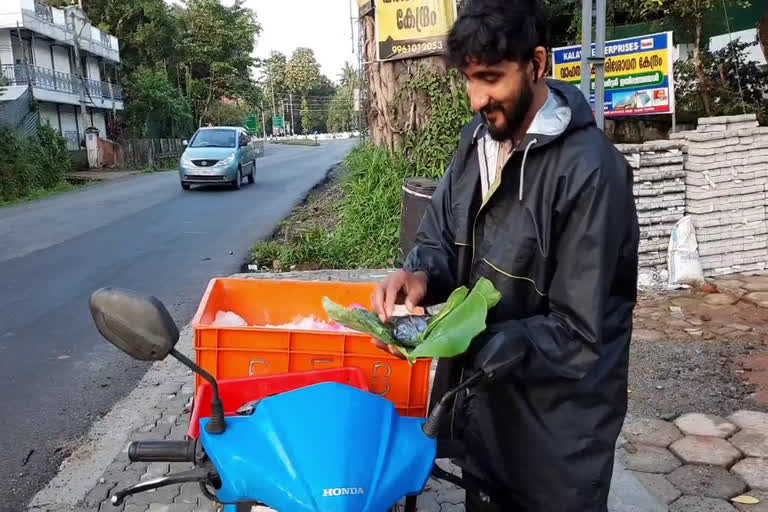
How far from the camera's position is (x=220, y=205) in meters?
15.2

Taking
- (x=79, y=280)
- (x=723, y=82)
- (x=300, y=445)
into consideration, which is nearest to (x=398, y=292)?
(x=300, y=445)

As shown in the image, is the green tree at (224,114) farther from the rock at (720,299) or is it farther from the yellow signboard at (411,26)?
the rock at (720,299)

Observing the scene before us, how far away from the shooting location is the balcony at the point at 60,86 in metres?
31.2

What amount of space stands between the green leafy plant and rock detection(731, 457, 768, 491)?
8.49 ft

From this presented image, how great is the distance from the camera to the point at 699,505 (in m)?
3.31

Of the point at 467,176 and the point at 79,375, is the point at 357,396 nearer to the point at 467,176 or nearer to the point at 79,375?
the point at 467,176

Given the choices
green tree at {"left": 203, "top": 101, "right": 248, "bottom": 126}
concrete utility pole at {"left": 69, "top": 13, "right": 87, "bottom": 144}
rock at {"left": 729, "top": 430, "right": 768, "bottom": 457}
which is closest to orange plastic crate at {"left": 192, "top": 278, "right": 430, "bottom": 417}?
rock at {"left": 729, "top": 430, "right": 768, "bottom": 457}

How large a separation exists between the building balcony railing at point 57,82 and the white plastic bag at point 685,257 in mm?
26031

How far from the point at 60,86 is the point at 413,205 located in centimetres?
3333

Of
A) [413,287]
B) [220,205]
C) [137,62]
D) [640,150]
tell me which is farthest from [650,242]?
[137,62]

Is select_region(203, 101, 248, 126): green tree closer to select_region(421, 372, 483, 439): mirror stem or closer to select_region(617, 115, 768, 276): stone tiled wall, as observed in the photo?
select_region(617, 115, 768, 276): stone tiled wall

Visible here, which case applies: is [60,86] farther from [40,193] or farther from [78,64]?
[40,193]

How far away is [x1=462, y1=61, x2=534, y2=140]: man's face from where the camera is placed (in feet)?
5.45

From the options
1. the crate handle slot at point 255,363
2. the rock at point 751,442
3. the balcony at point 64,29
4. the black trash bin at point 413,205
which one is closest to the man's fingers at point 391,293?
the crate handle slot at point 255,363
